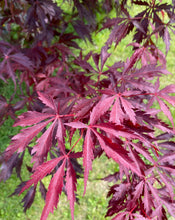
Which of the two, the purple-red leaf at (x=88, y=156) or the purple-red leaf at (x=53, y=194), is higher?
the purple-red leaf at (x=88, y=156)

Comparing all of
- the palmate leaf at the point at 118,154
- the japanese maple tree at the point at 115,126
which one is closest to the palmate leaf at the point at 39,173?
the japanese maple tree at the point at 115,126

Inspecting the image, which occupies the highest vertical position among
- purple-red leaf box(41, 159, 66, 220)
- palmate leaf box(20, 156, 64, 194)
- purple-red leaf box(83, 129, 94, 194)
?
purple-red leaf box(83, 129, 94, 194)

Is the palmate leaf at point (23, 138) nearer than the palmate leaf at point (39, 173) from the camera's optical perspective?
No

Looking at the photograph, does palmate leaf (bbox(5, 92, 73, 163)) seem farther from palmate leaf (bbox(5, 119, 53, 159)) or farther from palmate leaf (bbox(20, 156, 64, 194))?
palmate leaf (bbox(20, 156, 64, 194))

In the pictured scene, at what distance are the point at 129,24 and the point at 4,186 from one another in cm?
249

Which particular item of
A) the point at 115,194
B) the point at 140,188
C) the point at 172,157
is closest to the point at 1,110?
the point at 115,194

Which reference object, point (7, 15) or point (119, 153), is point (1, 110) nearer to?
point (7, 15)

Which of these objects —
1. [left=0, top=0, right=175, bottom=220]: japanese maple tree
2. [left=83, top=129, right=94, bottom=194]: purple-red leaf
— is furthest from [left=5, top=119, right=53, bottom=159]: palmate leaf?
[left=83, top=129, right=94, bottom=194]: purple-red leaf

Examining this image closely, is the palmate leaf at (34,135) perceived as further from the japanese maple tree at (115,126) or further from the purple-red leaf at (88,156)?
the purple-red leaf at (88,156)

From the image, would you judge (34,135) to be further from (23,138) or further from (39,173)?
(39,173)

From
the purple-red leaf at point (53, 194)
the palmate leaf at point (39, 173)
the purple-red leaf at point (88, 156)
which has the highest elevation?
the purple-red leaf at point (88, 156)

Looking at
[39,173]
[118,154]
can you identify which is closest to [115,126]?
[118,154]

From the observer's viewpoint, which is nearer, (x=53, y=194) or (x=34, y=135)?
(x=53, y=194)

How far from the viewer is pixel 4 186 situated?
9.17 feet
